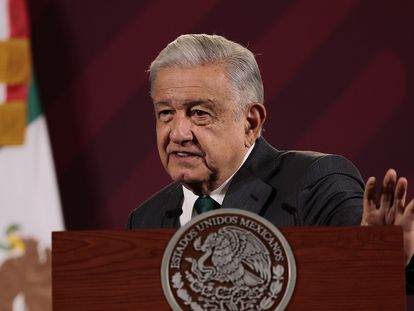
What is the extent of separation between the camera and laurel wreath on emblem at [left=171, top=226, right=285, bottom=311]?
1.32 metres

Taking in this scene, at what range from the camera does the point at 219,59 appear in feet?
6.63

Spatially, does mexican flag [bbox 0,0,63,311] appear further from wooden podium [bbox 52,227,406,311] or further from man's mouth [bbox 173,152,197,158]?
wooden podium [bbox 52,227,406,311]

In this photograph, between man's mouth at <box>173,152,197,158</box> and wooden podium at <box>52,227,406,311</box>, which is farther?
man's mouth at <box>173,152,197,158</box>

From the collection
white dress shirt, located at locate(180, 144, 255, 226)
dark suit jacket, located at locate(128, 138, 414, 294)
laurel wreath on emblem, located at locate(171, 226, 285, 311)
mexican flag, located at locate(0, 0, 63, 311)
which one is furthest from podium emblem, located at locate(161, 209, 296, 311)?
mexican flag, located at locate(0, 0, 63, 311)

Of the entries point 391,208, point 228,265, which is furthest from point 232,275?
point 391,208

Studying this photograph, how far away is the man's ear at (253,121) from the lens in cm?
214

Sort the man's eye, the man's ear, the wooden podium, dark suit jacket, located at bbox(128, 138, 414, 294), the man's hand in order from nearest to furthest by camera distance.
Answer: the wooden podium < the man's hand < dark suit jacket, located at bbox(128, 138, 414, 294) < the man's eye < the man's ear

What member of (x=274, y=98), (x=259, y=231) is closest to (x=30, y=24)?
(x=274, y=98)

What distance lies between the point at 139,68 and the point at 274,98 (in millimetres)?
556

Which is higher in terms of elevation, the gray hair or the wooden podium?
the gray hair

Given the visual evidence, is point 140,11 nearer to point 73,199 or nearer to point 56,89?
point 56,89

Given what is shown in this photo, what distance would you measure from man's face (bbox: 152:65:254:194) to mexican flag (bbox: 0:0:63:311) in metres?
1.46

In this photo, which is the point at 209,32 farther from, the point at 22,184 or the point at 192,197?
the point at 192,197

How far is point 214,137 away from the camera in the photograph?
6.74ft
